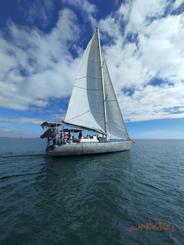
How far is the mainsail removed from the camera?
2545 cm

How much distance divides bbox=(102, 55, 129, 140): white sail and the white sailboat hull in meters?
2.33

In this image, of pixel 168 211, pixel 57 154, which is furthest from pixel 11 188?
pixel 57 154

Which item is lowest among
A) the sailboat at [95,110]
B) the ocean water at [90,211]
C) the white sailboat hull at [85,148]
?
the ocean water at [90,211]

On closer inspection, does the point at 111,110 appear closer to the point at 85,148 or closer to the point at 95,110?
the point at 95,110

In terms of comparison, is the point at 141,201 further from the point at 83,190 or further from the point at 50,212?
the point at 50,212

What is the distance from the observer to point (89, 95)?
26797 mm

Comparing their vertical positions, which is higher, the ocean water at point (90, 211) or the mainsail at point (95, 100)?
the mainsail at point (95, 100)

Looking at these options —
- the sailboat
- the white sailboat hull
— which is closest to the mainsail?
the sailboat

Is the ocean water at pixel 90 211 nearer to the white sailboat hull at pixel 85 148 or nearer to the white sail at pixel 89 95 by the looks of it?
the white sailboat hull at pixel 85 148

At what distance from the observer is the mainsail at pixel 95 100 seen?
1002 inches

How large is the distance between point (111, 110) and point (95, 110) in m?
3.11

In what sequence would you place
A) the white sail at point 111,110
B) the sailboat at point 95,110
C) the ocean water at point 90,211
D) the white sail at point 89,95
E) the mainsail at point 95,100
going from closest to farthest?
the ocean water at point 90,211 → the sailboat at point 95,110 → the white sail at point 89,95 → the mainsail at point 95,100 → the white sail at point 111,110

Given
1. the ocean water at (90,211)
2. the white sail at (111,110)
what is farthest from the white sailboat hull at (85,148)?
the ocean water at (90,211)

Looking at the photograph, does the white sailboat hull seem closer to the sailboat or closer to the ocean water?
the sailboat
